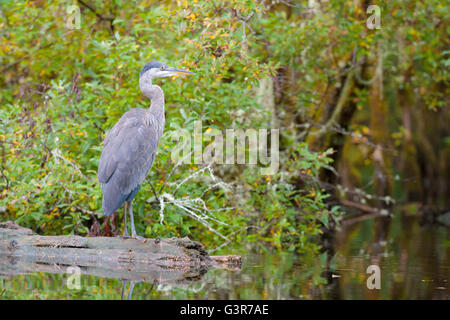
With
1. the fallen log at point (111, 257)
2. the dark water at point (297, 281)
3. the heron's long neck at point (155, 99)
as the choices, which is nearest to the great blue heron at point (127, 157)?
the heron's long neck at point (155, 99)

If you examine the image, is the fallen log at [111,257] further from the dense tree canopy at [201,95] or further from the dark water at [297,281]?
the dense tree canopy at [201,95]

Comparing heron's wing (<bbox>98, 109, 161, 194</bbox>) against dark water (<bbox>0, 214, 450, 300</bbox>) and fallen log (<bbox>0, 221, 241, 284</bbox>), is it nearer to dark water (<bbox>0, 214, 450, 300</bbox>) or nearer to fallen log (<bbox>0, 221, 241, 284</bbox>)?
fallen log (<bbox>0, 221, 241, 284</bbox>)

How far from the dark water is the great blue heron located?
1.27 m

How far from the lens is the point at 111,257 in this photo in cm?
750

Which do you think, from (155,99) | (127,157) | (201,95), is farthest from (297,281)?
(201,95)

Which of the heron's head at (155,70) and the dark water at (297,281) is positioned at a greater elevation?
the heron's head at (155,70)

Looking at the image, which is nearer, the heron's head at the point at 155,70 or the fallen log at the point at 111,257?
the fallen log at the point at 111,257

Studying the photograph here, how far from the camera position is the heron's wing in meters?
8.03

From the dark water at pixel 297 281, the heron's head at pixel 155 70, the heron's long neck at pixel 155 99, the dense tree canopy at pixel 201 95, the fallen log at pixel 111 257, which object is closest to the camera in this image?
the dark water at pixel 297 281

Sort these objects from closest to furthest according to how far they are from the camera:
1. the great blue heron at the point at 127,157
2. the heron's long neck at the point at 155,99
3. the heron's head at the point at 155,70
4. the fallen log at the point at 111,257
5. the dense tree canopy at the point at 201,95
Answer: the fallen log at the point at 111,257 → the great blue heron at the point at 127,157 → the heron's long neck at the point at 155,99 → the heron's head at the point at 155,70 → the dense tree canopy at the point at 201,95

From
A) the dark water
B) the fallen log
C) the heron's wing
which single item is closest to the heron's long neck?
the heron's wing

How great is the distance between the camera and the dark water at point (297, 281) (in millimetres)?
6312

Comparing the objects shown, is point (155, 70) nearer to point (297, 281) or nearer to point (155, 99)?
point (155, 99)
